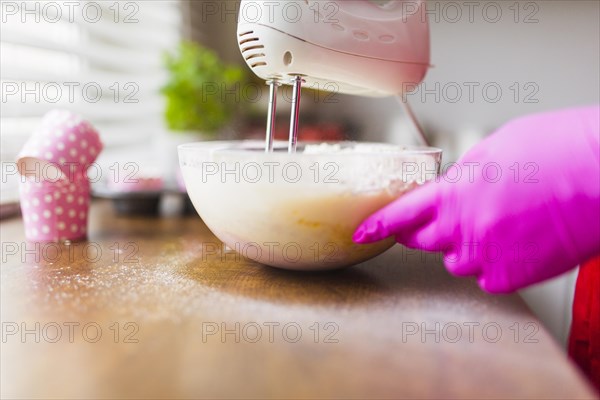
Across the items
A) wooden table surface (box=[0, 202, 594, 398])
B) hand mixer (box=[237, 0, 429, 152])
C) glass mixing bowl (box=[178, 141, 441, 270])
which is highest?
hand mixer (box=[237, 0, 429, 152])

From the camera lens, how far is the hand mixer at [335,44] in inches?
24.6

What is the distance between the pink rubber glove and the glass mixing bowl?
0.04 metres

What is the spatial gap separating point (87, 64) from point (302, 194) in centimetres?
110

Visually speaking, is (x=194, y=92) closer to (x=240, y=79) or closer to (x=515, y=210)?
(x=240, y=79)

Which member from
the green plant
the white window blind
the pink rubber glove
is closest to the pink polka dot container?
the white window blind

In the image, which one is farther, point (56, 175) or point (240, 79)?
point (240, 79)

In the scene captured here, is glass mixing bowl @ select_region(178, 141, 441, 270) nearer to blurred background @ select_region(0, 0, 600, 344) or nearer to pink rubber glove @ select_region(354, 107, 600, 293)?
pink rubber glove @ select_region(354, 107, 600, 293)

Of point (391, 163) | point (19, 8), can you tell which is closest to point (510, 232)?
point (391, 163)

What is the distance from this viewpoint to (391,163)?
2.00 ft

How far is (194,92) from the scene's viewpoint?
59.1 inches

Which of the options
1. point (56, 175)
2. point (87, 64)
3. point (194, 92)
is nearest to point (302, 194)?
point (56, 175)

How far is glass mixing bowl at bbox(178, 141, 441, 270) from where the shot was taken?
1.95 ft

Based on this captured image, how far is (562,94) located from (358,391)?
186cm

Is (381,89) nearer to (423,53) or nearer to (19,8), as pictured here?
(423,53)
